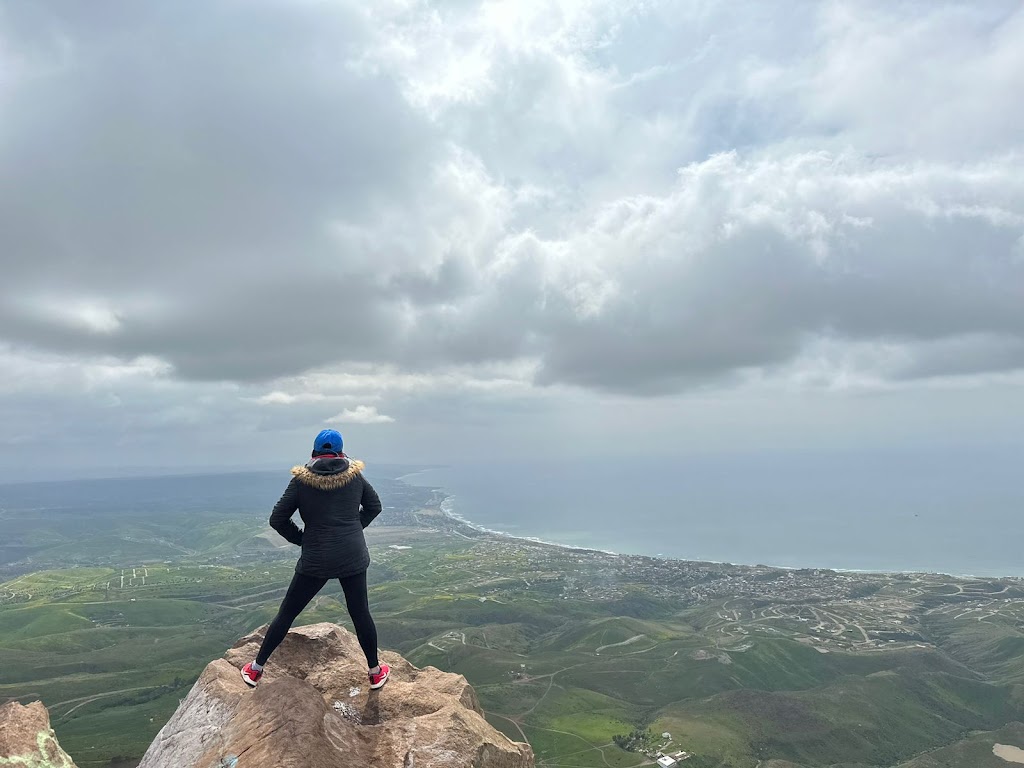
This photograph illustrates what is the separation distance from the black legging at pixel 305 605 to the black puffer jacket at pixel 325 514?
312 mm

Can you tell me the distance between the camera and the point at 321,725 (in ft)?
30.1

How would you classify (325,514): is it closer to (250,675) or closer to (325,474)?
(325,474)

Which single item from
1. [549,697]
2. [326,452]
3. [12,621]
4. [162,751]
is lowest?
[12,621]

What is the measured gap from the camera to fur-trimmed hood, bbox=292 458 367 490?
1055 cm

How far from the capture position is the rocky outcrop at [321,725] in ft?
28.8

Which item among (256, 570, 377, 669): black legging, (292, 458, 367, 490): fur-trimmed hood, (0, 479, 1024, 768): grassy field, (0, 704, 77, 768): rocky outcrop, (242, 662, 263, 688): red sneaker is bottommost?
(0, 479, 1024, 768): grassy field

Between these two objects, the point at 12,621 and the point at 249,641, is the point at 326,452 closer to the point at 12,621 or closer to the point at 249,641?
the point at 249,641

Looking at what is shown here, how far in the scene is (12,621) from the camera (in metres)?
197

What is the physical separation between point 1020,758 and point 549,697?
82217 mm

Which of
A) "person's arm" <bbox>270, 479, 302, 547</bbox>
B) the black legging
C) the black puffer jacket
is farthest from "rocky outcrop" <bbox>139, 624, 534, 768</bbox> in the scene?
"person's arm" <bbox>270, 479, 302, 547</bbox>

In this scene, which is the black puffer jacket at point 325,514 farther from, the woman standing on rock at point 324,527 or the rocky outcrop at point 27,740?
→ the rocky outcrop at point 27,740

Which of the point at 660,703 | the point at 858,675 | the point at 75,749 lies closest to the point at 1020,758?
the point at 858,675

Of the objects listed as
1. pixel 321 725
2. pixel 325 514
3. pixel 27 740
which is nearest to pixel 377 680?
pixel 321 725

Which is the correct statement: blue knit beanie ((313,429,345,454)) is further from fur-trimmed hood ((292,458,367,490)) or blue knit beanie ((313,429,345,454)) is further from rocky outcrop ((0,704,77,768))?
rocky outcrop ((0,704,77,768))
